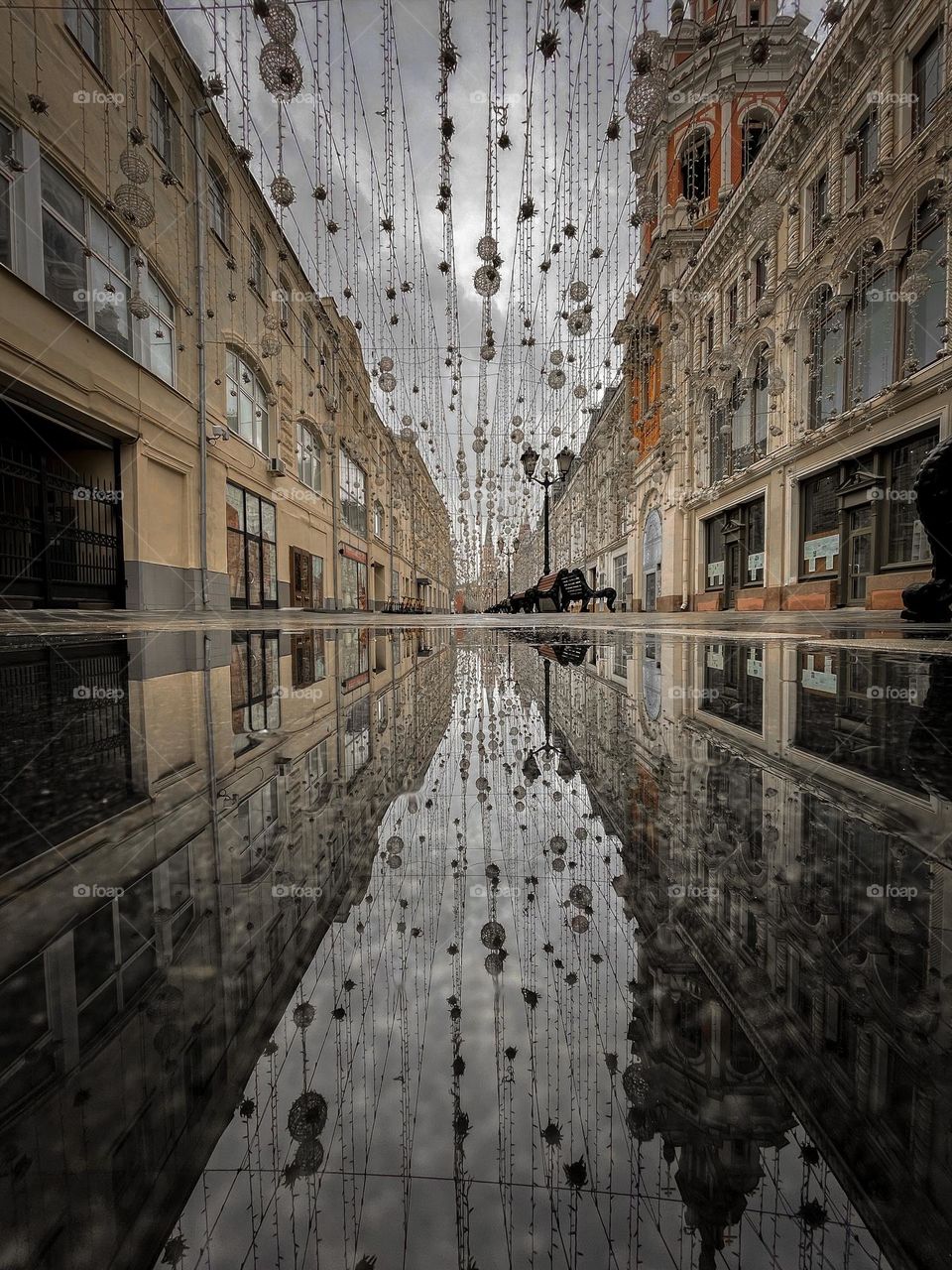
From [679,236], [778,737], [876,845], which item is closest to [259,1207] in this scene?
[876,845]

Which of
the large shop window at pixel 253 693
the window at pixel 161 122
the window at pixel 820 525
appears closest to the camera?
the large shop window at pixel 253 693

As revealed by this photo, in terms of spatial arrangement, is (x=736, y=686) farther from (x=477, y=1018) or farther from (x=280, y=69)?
(x=280, y=69)

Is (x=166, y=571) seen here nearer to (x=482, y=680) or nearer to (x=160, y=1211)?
(x=482, y=680)

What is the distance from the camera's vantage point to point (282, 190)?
491 centimetres

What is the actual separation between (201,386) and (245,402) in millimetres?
2646

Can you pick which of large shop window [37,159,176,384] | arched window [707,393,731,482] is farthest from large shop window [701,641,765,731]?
arched window [707,393,731,482]

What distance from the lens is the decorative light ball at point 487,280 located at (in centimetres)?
533

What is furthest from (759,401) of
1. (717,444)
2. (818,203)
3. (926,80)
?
(926,80)

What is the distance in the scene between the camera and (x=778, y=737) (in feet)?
4.31

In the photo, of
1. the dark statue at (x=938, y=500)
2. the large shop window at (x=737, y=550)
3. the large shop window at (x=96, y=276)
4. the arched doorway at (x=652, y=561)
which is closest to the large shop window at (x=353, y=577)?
the large shop window at (x=96, y=276)

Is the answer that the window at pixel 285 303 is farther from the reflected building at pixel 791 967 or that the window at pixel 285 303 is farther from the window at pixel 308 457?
the reflected building at pixel 791 967

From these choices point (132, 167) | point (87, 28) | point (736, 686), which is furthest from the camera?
point (87, 28)

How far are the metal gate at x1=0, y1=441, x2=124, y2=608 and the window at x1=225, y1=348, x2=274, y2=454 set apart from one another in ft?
14.8

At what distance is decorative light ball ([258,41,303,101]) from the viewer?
3.76 metres
